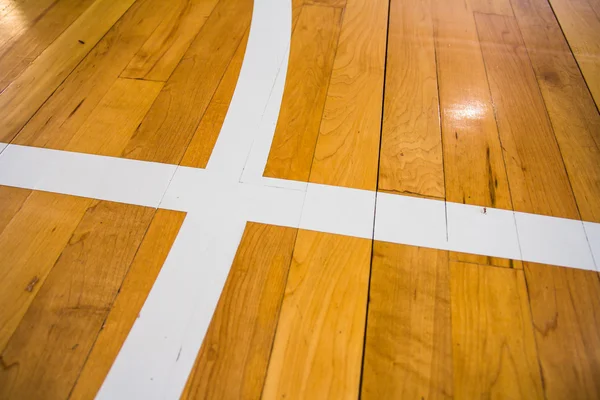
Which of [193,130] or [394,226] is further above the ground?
[193,130]

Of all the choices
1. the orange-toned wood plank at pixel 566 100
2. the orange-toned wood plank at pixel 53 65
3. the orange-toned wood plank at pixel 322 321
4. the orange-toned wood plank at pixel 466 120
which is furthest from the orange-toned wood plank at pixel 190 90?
the orange-toned wood plank at pixel 566 100

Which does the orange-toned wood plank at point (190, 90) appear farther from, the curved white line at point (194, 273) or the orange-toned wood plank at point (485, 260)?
the orange-toned wood plank at point (485, 260)

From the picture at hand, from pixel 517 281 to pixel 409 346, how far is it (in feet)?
1.29

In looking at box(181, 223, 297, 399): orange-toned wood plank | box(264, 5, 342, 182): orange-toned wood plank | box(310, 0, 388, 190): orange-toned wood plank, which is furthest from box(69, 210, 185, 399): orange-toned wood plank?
box(310, 0, 388, 190): orange-toned wood plank

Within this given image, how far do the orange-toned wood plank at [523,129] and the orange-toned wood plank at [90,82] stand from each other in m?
1.60

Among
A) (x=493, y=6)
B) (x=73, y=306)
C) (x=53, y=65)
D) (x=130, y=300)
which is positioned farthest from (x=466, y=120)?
(x=53, y=65)

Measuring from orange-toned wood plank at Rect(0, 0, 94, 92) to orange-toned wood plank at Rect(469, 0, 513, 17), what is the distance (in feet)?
6.61

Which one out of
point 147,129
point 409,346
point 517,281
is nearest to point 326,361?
point 409,346

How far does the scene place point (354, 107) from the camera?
1533mm

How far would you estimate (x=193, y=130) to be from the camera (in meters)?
1.47

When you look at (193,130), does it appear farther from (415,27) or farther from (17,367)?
(415,27)

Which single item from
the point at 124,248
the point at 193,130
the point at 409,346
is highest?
the point at 193,130

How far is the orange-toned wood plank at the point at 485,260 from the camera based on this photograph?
1.15 meters

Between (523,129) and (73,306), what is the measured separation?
1643 mm
